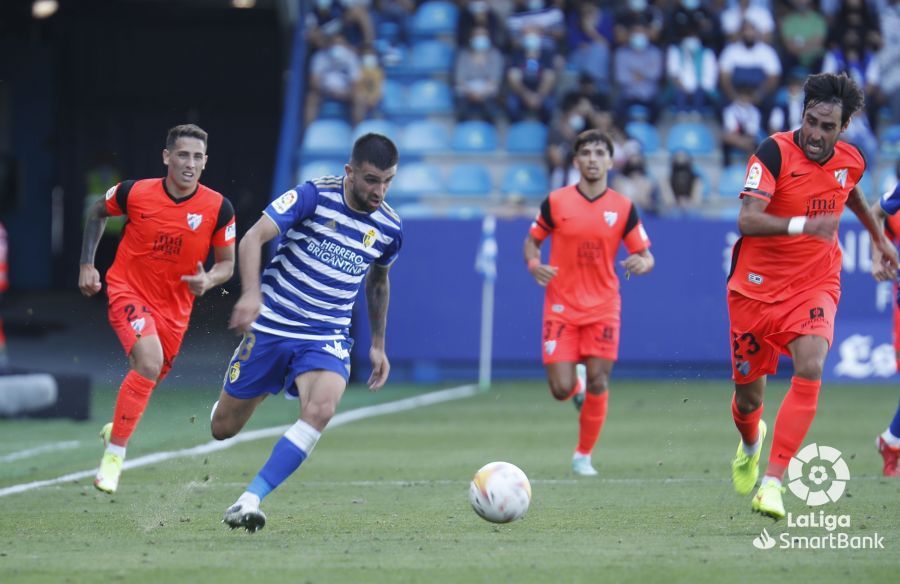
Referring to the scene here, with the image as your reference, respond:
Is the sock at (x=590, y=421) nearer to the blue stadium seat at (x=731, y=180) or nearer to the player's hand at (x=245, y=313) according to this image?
the player's hand at (x=245, y=313)

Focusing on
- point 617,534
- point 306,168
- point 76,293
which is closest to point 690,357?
point 306,168

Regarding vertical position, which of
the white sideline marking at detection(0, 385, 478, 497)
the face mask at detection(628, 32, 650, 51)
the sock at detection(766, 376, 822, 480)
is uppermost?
the face mask at detection(628, 32, 650, 51)

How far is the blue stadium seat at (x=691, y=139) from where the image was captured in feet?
69.2

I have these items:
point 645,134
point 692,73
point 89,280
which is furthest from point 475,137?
point 89,280

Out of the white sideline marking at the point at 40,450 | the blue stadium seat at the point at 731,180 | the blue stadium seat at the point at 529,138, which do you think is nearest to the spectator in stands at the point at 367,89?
the blue stadium seat at the point at 529,138

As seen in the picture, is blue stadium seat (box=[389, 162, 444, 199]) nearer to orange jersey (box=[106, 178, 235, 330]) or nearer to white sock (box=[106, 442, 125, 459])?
orange jersey (box=[106, 178, 235, 330])

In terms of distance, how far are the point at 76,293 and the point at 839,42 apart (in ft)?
51.1

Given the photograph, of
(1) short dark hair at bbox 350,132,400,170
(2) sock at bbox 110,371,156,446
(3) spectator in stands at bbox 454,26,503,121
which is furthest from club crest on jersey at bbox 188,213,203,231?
(3) spectator in stands at bbox 454,26,503,121

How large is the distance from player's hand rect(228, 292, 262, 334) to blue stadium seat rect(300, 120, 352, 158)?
46.3ft

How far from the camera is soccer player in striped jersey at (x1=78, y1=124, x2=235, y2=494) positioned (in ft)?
30.6

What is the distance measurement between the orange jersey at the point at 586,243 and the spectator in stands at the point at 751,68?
33.5 ft

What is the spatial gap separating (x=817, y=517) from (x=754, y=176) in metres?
1.87

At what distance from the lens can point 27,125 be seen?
3003 centimetres

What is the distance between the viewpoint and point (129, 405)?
9305 millimetres
